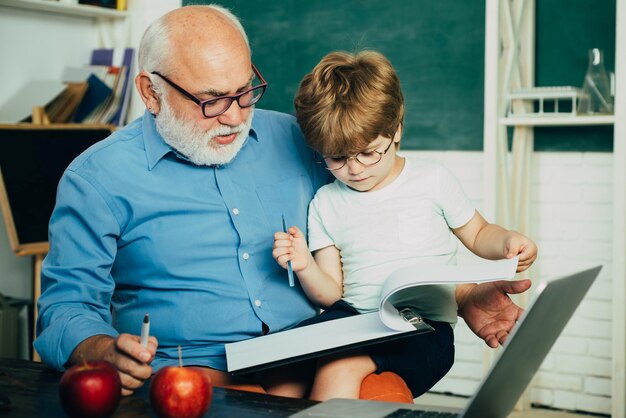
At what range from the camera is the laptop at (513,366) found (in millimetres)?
1186

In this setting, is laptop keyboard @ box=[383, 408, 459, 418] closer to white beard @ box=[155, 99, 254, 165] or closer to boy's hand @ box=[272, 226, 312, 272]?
boy's hand @ box=[272, 226, 312, 272]

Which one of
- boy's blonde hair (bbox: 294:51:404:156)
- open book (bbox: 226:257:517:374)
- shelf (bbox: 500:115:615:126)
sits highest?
boy's blonde hair (bbox: 294:51:404:156)

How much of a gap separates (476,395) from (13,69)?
12.6ft

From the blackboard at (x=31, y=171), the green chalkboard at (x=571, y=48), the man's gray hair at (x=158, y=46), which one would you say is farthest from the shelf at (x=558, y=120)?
the blackboard at (x=31, y=171)

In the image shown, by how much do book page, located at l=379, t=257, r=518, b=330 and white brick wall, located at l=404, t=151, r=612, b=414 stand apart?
2.30 meters

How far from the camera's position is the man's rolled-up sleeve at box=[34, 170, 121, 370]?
69.9 inches

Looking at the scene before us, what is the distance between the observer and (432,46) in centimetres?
414

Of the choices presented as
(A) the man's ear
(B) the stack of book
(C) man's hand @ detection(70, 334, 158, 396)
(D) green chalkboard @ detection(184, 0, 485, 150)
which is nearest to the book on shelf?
(B) the stack of book

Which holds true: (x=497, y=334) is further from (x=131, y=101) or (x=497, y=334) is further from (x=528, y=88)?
(x=131, y=101)

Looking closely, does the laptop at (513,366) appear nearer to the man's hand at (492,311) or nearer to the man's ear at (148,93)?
the man's hand at (492,311)

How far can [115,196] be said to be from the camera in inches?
78.7

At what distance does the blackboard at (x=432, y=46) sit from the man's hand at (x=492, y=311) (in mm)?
1986

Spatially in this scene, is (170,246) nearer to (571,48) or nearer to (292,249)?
(292,249)

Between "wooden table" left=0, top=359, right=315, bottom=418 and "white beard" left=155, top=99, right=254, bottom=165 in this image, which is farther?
"white beard" left=155, top=99, right=254, bottom=165
